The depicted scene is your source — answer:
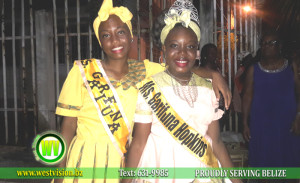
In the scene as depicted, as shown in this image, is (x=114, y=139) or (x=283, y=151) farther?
(x=283, y=151)

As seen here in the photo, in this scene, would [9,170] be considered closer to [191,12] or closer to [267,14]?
[191,12]

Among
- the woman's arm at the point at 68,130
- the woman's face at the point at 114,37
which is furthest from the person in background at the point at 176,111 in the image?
the woman's arm at the point at 68,130

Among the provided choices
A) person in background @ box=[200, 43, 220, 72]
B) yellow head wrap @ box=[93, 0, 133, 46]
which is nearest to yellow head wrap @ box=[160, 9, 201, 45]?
yellow head wrap @ box=[93, 0, 133, 46]

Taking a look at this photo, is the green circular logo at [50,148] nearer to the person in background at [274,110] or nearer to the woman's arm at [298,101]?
the person in background at [274,110]

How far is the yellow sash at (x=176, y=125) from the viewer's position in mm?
1663

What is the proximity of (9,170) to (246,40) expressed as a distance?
504 centimetres

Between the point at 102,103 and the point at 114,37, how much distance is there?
0.48m

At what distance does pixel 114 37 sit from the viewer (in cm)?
190

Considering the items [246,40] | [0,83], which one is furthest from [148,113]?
[0,83]

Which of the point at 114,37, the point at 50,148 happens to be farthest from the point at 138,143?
the point at 50,148

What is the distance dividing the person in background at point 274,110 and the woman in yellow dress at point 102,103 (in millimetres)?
1610

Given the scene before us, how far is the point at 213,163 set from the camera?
169 centimetres

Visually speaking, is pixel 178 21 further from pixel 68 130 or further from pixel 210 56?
pixel 210 56

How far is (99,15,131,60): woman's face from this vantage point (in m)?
1.90
